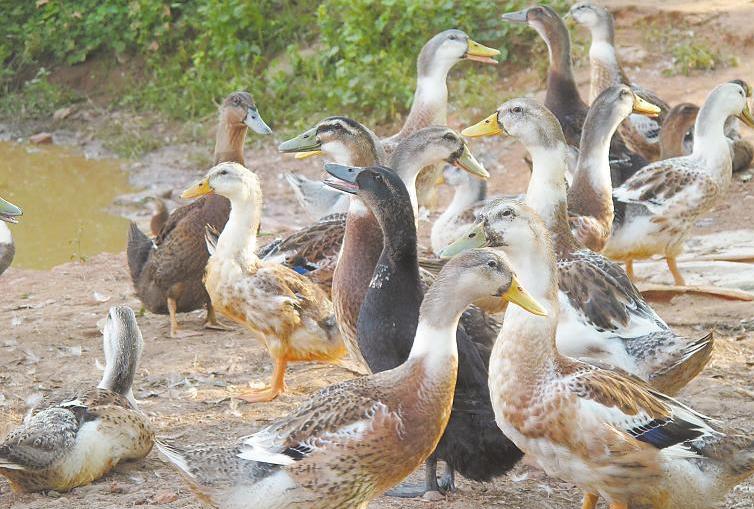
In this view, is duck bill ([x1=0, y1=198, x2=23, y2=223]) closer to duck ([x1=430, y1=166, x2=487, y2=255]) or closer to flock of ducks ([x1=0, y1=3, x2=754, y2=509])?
flock of ducks ([x1=0, y1=3, x2=754, y2=509])

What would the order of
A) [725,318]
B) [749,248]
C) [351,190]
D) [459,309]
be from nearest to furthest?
[459,309] → [351,190] → [725,318] → [749,248]

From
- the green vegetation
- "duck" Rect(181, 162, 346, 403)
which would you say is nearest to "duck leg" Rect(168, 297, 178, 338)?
"duck" Rect(181, 162, 346, 403)

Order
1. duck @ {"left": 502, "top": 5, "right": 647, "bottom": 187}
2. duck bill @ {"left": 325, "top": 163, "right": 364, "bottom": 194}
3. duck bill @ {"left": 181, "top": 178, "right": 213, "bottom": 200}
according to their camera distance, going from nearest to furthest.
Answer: duck bill @ {"left": 325, "top": 163, "right": 364, "bottom": 194} < duck bill @ {"left": 181, "top": 178, "right": 213, "bottom": 200} < duck @ {"left": 502, "top": 5, "right": 647, "bottom": 187}

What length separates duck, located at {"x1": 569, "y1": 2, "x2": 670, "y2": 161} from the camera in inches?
373

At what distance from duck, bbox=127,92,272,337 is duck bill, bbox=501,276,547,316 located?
10.6ft

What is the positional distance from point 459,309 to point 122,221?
6.88 meters

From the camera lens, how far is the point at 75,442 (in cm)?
506

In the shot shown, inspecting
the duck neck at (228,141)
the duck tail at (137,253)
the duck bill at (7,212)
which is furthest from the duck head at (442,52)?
the duck bill at (7,212)

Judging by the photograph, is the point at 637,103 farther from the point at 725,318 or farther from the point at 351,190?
the point at 351,190

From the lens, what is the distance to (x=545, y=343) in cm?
457

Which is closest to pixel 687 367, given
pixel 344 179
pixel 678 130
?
pixel 344 179

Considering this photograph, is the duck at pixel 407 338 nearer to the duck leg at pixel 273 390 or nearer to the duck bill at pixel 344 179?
the duck bill at pixel 344 179

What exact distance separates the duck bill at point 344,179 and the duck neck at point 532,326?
2.83 ft

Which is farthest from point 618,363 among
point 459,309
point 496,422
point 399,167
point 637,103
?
point 637,103
